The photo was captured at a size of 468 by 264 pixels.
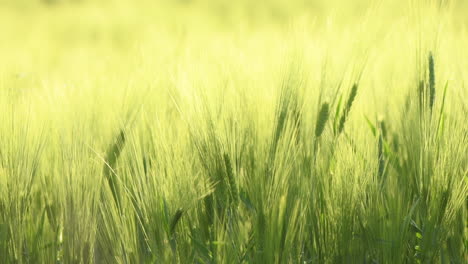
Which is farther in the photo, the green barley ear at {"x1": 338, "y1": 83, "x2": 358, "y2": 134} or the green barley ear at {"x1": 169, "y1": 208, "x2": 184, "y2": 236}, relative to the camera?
the green barley ear at {"x1": 338, "y1": 83, "x2": 358, "y2": 134}

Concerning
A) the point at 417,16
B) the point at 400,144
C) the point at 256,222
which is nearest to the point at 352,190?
the point at 256,222

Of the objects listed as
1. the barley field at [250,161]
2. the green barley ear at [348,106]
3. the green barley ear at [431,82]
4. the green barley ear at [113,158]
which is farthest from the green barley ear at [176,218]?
the green barley ear at [431,82]

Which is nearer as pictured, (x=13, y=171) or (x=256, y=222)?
(x=256, y=222)

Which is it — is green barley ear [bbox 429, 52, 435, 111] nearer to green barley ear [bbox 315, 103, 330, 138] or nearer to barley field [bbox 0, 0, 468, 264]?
barley field [bbox 0, 0, 468, 264]

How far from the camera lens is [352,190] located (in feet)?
2.79

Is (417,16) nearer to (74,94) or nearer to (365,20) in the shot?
(365,20)

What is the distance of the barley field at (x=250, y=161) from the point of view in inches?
32.1

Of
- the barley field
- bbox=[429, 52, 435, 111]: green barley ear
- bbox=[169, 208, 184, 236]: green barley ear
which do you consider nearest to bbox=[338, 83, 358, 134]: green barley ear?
the barley field

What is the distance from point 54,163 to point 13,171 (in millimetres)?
84

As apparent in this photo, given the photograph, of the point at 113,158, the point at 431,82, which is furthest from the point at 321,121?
the point at 113,158

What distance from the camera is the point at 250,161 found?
2.86 feet

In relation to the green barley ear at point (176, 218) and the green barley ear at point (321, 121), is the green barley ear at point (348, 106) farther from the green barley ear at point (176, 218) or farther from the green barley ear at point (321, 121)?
the green barley ear at point (176, 218)

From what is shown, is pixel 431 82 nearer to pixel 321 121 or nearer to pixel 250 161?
pixel 321 121

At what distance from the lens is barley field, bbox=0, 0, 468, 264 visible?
816mm
